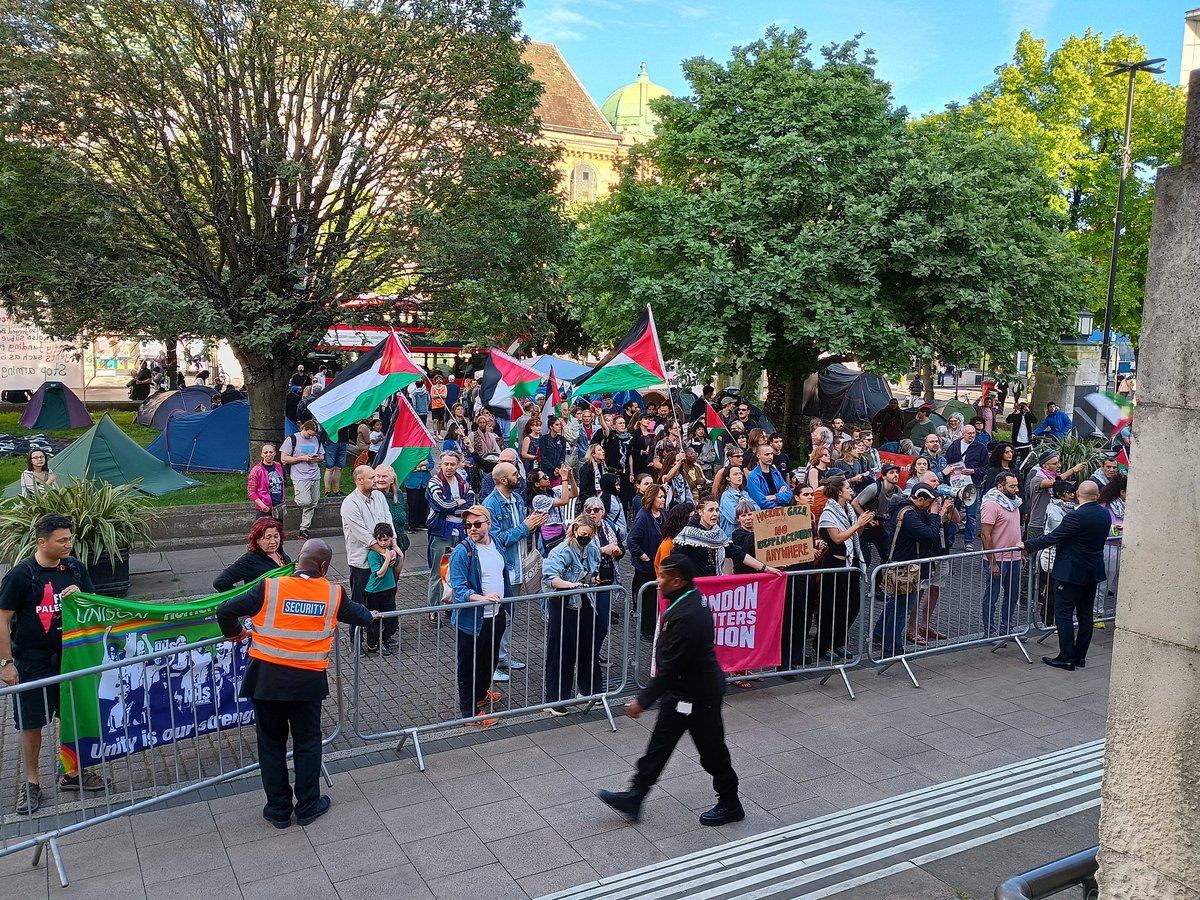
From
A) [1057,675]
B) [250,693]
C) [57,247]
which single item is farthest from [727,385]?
[250,693]

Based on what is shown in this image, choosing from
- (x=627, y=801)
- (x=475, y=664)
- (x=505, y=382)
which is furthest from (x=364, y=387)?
(x=627, y=801)

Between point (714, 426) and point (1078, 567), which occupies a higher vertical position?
point (714, 426)

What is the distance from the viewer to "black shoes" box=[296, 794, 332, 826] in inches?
239

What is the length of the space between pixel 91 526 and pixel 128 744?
531 centimetres

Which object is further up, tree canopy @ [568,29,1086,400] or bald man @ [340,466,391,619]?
tree canopy @ [568,29,1086,400]

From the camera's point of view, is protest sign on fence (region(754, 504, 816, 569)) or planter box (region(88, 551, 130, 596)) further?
planter box (region(88, 551, 130, 596))

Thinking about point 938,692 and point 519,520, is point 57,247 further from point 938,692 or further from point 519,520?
point 938,692

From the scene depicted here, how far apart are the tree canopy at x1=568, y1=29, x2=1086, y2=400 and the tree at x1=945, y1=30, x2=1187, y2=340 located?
38.4 feet

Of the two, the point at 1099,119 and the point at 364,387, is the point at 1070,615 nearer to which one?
the point at 364,387

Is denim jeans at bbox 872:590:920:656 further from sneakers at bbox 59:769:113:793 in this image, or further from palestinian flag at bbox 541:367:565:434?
palestinian flag at bbox 541:367:565:434

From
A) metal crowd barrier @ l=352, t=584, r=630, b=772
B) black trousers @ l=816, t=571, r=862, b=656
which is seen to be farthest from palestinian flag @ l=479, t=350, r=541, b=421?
black trousers @ l=816, t=571, r=862, b=656

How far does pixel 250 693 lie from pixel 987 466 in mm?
11566

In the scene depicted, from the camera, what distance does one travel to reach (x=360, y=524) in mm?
8938

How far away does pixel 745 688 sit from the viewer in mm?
8617
